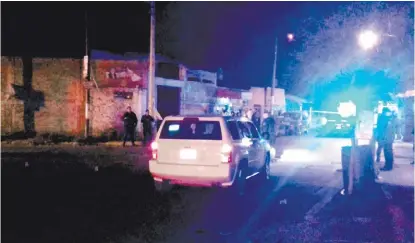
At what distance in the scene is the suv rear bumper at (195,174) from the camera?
30.8 ft

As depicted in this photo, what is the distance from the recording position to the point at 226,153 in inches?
370

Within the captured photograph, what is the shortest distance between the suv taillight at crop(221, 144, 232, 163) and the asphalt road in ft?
2.82

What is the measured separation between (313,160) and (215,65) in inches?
871

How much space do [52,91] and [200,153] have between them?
648 inches

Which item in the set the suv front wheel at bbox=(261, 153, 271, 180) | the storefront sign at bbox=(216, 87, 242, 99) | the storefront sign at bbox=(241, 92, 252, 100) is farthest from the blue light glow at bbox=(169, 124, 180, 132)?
the storefront sign at bbox=(241, 92, 252, 100)

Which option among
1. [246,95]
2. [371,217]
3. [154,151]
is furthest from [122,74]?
[371,217]

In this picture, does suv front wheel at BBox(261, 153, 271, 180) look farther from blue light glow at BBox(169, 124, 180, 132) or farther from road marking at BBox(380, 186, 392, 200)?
blue light glow at BBox(169, 124, 180, 132)

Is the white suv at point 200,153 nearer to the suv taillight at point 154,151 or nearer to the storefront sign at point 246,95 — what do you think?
the suv taillight at point 154,151

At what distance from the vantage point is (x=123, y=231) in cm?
705

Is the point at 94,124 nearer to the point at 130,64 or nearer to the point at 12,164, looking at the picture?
the point at 130,64

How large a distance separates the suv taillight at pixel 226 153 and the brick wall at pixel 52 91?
15919 mm

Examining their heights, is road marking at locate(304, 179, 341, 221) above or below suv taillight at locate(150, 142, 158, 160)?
below

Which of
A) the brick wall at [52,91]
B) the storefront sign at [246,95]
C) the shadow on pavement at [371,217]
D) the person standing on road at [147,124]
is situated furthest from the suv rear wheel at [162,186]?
the storefront sign at [246,95]

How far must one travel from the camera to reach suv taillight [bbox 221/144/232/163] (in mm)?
9398
